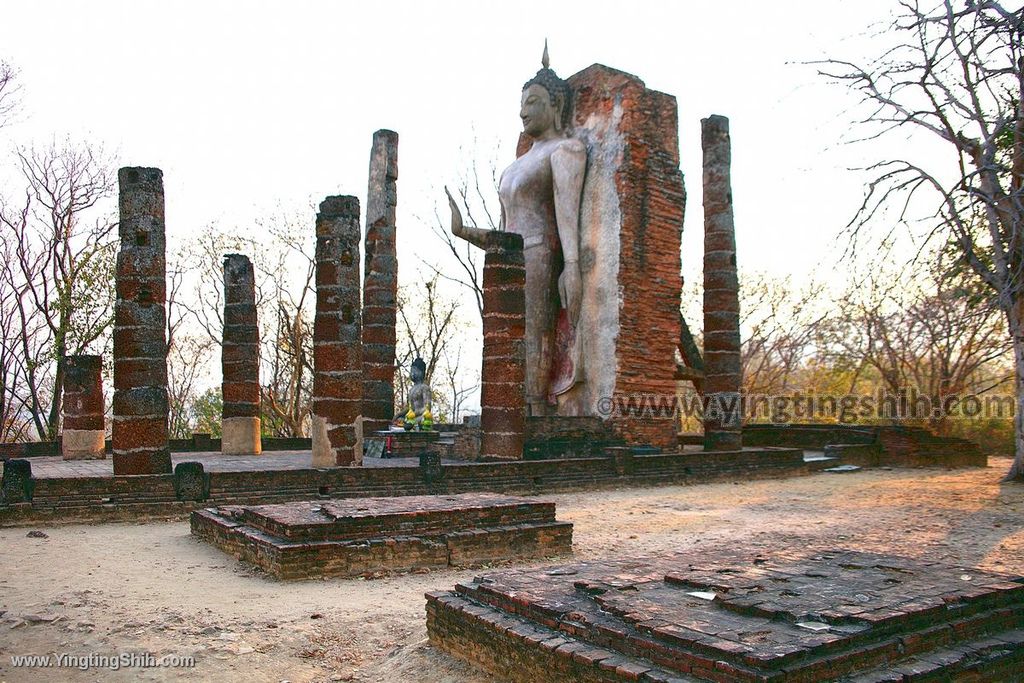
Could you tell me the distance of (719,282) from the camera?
15.6 m

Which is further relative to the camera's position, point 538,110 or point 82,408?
point 538,110

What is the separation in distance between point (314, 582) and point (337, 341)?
17.9 feet

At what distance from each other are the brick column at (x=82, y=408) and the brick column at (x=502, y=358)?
592cm

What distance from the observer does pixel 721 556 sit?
5477 mm

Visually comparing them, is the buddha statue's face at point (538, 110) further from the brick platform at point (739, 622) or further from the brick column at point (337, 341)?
the brick platform at point (739, 622)

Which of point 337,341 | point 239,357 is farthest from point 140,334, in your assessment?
point 239,357

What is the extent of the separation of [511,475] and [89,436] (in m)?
6.68

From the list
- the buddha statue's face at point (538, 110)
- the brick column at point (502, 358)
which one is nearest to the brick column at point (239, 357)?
the brick column at point (502, 358)

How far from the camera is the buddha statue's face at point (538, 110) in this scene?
16375 mm

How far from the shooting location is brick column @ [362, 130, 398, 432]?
15984 millimetres

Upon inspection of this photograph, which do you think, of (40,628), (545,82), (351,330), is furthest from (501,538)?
(545,82)

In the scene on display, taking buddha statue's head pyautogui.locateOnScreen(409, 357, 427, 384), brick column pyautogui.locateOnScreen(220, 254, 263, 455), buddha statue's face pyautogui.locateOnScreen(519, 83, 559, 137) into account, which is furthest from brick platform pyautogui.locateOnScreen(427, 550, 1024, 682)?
buddha statue's face pyautogui.locateOnScreen(519, 83, 559, 137)

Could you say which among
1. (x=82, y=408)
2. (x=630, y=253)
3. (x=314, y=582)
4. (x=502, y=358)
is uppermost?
(x=630, y=253)

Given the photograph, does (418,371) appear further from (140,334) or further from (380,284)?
(140,334)
